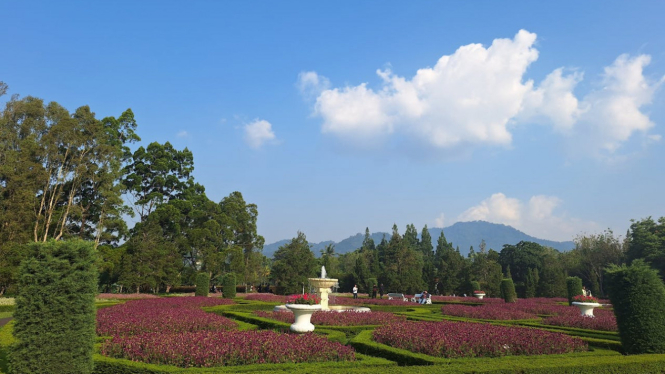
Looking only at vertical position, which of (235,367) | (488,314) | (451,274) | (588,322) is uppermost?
(451,274)

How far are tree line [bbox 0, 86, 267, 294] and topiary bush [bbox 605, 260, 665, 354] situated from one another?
2938cm

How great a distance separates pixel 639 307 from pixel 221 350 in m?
9.70

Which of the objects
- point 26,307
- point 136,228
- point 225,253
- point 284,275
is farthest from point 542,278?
point 26,307

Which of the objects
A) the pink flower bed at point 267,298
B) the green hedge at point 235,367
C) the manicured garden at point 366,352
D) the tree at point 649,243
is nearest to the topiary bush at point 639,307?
the manicured garden at point 366,352

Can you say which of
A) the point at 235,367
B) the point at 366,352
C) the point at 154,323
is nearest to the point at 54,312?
the point at 235,367

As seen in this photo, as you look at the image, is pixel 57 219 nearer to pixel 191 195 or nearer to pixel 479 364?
pixel 191 195

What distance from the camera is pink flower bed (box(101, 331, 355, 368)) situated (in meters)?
7.41

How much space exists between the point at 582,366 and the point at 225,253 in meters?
39.8

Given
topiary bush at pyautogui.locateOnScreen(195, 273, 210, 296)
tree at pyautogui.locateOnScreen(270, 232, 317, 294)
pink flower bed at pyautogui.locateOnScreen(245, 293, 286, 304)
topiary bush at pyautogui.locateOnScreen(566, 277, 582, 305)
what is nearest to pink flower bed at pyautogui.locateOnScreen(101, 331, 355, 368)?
pink flower bed at pyautogui.locateOnScreen(245, 293, 286, 304)

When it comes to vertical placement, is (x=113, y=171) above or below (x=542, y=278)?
above

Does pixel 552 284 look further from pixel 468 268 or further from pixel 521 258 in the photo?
pixel 521 258

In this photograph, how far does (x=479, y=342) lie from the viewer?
862 centimetres

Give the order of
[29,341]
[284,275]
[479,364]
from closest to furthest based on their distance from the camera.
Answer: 1. [29,341]
2. [479,364]
3. [284,275]

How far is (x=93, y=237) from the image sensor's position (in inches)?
1485
